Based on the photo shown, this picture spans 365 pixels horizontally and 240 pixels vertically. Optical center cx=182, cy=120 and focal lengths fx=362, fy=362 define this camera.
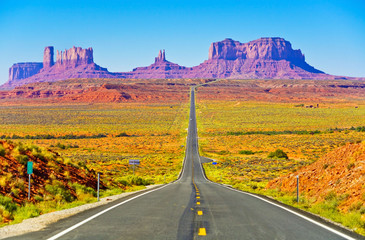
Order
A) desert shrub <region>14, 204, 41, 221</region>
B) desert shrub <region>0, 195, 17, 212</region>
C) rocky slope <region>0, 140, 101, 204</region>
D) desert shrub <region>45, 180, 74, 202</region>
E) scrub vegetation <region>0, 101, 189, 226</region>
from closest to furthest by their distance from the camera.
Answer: desert shrub <region>14, 204, 41, 221</region>
desert shrub <region>0, 195, 17, 212</region>
rocky slope <region>0, 140, 101, 204</region>
scrub vegetation <region>0, 101, 189, 226</region>
desert shrub <region>45, 180, 74, 202</region>

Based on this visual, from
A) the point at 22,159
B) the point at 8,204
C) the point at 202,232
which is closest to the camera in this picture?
the point at 202,232

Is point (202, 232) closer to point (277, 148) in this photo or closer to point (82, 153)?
point (82, 153)

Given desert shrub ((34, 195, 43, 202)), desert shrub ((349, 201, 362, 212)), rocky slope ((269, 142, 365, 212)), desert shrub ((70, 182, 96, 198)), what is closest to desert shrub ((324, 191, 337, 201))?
rocky slope ((269, 142, 365, 212))

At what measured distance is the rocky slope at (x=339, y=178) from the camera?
11.2 m

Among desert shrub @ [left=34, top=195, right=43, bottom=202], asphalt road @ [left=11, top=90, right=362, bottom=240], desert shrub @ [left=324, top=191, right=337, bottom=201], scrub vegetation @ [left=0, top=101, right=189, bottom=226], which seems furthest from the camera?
scrub vegetation @ [left=0, top=101, right=189, bottom=226]

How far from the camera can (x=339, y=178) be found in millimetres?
13195

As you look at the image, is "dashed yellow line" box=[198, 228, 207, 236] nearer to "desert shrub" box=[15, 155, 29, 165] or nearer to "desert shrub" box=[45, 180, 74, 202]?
"desert shrub" box=[45, 180, 74, 202]

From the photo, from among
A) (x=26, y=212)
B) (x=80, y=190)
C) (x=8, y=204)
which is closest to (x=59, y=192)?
(x=80, y=190)

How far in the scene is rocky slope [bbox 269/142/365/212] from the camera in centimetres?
1120

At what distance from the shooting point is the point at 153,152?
2707 inches

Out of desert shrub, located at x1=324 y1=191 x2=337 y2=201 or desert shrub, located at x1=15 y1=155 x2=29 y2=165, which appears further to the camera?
desert shrub, located at x1=15 y1=155 x2=29 y2=165

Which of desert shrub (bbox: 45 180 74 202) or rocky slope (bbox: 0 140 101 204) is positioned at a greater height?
rocky slope (bbox: 0 140 101 204)

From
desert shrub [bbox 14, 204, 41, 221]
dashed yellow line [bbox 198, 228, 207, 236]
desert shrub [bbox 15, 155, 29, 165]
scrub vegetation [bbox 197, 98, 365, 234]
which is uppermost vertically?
desert shrub [bbox 15, 155, 29, 165]

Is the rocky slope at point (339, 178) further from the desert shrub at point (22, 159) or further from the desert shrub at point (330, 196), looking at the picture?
the desert shrub at point (22, 159)
